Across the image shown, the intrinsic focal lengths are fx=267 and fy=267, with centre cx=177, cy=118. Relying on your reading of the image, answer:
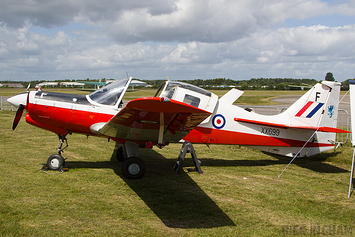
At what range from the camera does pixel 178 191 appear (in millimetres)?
5449

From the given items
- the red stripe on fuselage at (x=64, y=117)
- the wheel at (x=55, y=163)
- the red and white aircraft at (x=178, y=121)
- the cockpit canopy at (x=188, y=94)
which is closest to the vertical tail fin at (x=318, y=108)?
the red and white aircraft at (x=178, y=121)

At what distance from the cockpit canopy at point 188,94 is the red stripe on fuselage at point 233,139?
0.73m

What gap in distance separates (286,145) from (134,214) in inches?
198

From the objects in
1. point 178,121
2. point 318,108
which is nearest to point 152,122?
point 178,121

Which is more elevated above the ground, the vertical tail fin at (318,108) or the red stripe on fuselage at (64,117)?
the vertical tail fin at (318,108)

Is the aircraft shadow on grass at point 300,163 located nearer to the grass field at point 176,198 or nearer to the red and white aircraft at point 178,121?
the grass field at point 176,198

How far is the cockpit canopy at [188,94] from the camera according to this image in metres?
6.36

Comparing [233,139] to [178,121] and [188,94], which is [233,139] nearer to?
[188,94]

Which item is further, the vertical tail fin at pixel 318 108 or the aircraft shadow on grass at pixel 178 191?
the vertical tail fin at pixel 318 108

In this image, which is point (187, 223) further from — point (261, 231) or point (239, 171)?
point (239, 171)

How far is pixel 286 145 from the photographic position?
7535mm

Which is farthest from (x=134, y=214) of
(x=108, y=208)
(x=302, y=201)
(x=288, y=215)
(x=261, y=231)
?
(x=302, y=201)

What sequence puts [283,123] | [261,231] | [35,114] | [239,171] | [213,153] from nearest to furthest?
[261,231] < [35,114] < [239,171] < [283,123] < [213,153]

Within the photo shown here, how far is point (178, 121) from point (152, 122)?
609mm
